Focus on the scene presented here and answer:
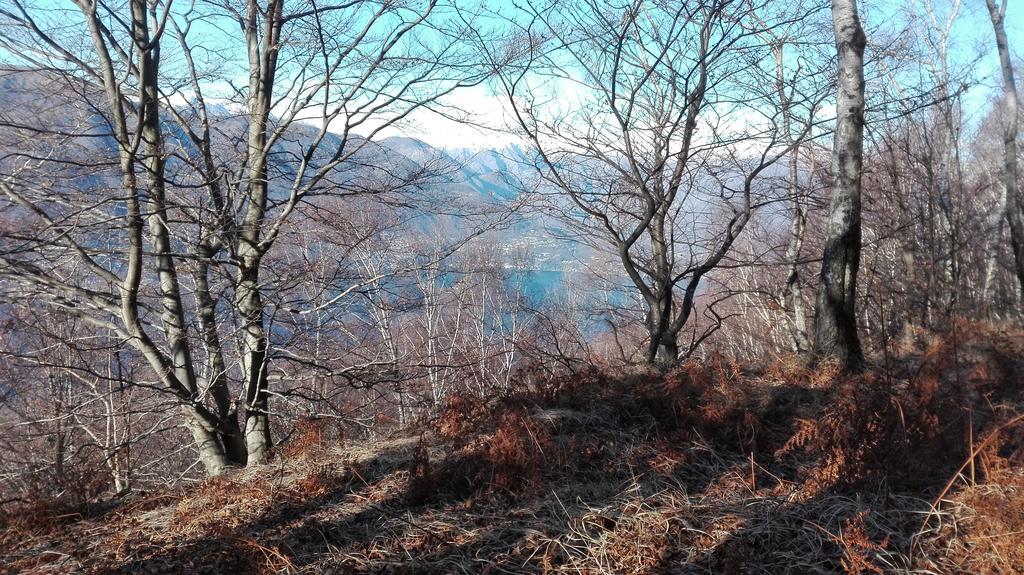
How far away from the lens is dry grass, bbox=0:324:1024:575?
2.49 meters

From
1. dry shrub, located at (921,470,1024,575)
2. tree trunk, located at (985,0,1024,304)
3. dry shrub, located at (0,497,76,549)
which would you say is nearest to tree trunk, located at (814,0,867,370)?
dry shrub, located at (921,470,1024,575)

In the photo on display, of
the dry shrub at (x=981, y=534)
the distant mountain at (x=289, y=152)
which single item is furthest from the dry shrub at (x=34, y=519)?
the dry shrub at (x=981, y=534)

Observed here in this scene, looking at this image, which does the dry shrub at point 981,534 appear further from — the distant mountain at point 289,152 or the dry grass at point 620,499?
the distant mountain at point 289,152

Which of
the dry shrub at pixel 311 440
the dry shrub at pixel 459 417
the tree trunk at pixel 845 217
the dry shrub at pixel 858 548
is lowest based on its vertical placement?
the dry shrub at pixel 311 440

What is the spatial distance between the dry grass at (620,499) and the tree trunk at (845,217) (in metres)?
0.98

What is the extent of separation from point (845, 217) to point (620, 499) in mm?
3744

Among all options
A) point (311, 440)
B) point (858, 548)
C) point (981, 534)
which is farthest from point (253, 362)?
point (981, 534)

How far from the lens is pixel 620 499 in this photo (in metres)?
3.01

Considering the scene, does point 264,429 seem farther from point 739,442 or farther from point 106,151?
point 739,442

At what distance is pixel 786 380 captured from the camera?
16.3 feet

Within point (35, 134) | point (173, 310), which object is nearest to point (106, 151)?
point (35, 134)

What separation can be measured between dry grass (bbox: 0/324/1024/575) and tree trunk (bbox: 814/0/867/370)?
98cm

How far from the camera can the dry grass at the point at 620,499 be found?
2490mm

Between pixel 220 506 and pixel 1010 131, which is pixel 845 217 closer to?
pixel 220 506
